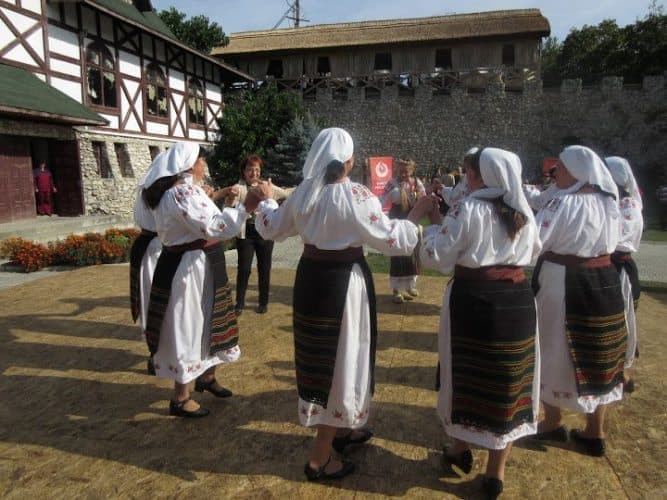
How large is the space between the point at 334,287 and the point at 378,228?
1.33 feet

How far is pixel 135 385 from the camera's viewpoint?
418cm

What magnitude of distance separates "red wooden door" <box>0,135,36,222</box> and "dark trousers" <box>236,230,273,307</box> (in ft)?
34.8

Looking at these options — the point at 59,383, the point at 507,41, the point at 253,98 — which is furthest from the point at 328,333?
the point at 507,41

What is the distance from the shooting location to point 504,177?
2443mm

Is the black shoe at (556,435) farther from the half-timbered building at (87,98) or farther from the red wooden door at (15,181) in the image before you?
the red wooden door at (15,181)

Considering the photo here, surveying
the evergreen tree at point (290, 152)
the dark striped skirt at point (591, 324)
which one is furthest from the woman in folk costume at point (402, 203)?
the evergreen tree at point (290, 152)

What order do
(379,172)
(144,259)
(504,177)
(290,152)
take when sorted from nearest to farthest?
(504,177), (144,259), (379,172), (290,152)

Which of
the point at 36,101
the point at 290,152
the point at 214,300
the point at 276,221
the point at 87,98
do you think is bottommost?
the point at 214,300

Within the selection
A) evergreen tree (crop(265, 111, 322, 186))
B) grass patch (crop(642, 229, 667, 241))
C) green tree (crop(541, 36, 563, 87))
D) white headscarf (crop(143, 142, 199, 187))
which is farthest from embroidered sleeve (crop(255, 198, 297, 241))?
green tree (crop(541, 36, 563, 87))

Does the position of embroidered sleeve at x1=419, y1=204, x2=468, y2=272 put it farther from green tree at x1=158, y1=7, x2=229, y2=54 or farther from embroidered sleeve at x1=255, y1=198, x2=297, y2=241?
green tree at x1=158, y1=7, x2=229, y2=54

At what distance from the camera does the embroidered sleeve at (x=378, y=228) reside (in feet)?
8.64

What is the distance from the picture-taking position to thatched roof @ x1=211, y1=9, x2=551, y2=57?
84.9ft

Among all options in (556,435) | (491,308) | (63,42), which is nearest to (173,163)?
(491,308)

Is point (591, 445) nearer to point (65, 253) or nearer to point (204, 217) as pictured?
point (204, 217)
